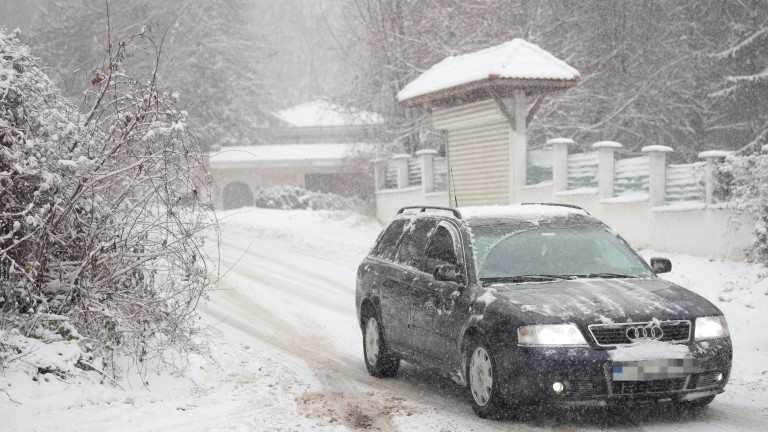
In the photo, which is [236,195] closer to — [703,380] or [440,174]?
[440,174]

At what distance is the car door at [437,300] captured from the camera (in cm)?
737

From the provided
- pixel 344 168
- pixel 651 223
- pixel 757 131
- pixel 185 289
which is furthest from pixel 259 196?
pixel 185 289

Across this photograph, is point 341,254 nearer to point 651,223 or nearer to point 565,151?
point 565,151

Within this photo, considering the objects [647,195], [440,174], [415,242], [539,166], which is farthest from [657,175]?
[415,242]

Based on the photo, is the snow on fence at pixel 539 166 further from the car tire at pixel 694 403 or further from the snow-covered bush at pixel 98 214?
the car tire at pixel 694 403

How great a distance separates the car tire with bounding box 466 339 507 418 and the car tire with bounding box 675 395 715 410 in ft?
4.90

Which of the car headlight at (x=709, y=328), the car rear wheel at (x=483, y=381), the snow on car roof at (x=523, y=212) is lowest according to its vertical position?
the car rear wheel at (x=483, y=381)

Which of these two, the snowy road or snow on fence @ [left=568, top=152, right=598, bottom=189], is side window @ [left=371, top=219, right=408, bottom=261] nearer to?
the snowy road

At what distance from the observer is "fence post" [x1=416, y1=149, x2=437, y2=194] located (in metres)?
24.5

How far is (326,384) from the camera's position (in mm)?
8359

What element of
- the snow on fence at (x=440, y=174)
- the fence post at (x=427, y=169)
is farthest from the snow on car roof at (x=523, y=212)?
the fence post at (x=427, y=169)

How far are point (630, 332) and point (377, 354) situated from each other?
3240 millimetres

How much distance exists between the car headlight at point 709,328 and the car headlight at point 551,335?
0.95 m

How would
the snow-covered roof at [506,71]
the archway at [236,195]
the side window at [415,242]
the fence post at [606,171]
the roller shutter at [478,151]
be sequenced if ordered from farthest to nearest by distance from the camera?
the archway at [236,195] < the roller shutter at [478,151] < the snow-covered roof at [506,71] < the fence post at [606,171] < the side window at [415,242]
